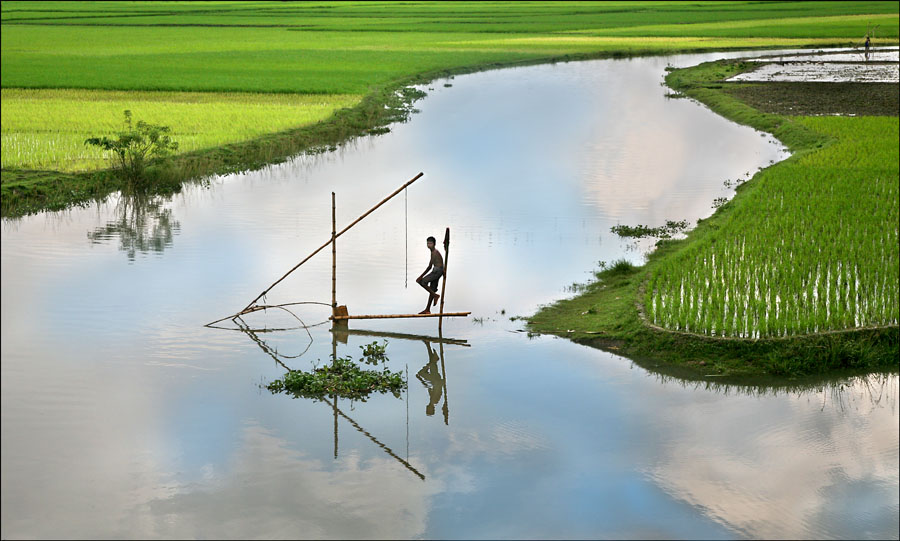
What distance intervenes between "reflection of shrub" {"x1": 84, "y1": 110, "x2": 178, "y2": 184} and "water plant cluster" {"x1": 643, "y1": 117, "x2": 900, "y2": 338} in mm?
7969

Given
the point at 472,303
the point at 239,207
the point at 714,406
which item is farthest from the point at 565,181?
the point at 714,406

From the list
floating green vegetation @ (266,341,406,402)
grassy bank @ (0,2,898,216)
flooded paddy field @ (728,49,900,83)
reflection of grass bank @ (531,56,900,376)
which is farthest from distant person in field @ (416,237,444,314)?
flooded paddy field @ (728,49,900,83)

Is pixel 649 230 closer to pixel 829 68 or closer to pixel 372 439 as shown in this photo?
pixel 372 439

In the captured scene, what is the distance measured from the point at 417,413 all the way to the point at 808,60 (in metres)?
32.4

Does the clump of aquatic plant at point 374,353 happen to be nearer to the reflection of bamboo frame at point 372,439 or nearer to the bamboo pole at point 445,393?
the bamboo pole at point 445,393

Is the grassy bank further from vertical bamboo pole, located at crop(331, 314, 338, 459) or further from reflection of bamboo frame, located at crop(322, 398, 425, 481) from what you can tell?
reflection of bamboo frame, located at crop(322, 398, 425, 481)

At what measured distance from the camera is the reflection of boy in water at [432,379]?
719 cm

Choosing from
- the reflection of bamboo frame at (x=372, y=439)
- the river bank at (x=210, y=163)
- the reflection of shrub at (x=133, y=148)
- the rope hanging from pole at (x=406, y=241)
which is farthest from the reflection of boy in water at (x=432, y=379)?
the reflection of shrub at (x=133, y=148)

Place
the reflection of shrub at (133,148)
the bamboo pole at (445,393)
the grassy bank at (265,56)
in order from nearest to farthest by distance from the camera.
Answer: the bamboo pole at (445,393) → the reflection of shrub at (133,148) → the grassy bank at (265,56)

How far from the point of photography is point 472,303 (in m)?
9.43

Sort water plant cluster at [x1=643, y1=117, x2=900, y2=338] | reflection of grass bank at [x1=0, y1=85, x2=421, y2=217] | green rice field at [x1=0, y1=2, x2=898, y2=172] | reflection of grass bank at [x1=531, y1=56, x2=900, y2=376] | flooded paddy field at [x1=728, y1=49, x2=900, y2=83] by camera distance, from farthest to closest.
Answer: flooded paddy field at [x1=728, y1=49, x2=900, y2=83] < green rice field at [x1=0, y1=2, x2=898, y2=172] < reflection of grass bank at [x1=0, y1=85, x2=421, y2=217] < water plant cluster at [x1=643, y1=117, x2=900, y2=338] < reflection of grass bank at [x1=531, y1=56, x2=900, y2=376]

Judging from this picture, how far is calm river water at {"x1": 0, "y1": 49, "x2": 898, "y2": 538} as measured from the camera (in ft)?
18.0

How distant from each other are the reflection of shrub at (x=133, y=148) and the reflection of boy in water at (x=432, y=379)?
7694 mm

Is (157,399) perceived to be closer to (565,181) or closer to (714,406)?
(714,406)
